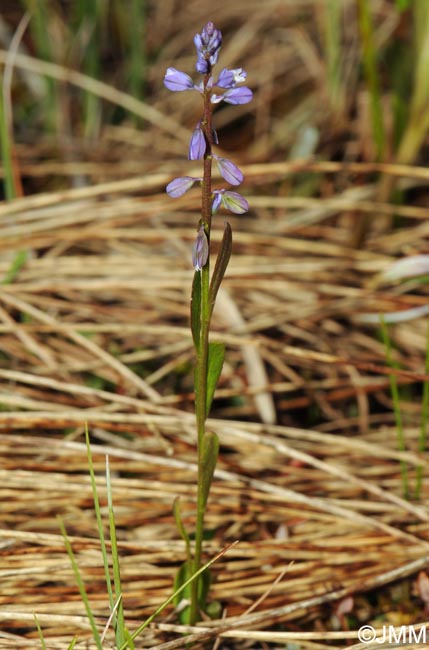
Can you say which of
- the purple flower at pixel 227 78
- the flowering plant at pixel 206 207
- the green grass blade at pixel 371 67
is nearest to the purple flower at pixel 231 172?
the flowering plant at pixel 206 207

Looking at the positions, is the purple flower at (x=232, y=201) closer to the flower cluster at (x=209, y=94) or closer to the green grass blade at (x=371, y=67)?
the flower cluster at (x=209, y=94)

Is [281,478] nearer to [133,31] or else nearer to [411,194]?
[411,194]

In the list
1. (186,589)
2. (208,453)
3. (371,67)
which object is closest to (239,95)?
(208,453)

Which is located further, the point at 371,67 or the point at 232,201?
the point at 371,67

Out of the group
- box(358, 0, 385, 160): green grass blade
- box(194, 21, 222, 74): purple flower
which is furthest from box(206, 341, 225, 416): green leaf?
box(358, 0, 385, 160): green grass blade

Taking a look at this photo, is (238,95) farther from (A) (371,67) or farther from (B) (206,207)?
(A) (371,67)

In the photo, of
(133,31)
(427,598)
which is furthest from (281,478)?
(133,31)
